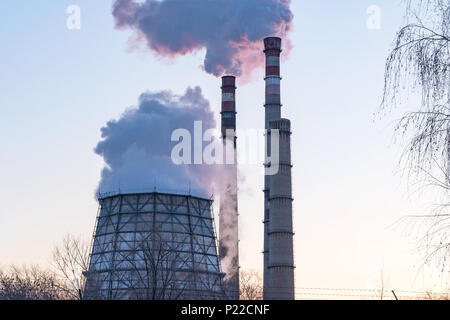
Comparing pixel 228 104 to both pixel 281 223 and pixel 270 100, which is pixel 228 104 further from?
pixel 281 223

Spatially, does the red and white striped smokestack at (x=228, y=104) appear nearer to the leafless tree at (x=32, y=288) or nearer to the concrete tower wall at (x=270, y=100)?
the concrete tower wall at (x=270, y=100)

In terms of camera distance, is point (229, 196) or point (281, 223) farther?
point (229, 196)

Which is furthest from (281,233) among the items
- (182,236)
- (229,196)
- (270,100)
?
(270,100)

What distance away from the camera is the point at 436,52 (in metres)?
8.63

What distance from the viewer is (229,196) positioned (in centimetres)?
5600

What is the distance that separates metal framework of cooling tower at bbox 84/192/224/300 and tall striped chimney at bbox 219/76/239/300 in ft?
19.9

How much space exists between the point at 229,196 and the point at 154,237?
42.4 feet

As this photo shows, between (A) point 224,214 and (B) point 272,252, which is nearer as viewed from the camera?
→ (B) point 272,252

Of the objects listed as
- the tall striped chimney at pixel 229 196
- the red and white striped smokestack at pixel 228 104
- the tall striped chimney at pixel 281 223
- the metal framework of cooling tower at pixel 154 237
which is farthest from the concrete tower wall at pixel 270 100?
the metal framework of cooling tower at pixel 154 237

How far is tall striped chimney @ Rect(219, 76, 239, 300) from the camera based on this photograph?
55.1 metres
